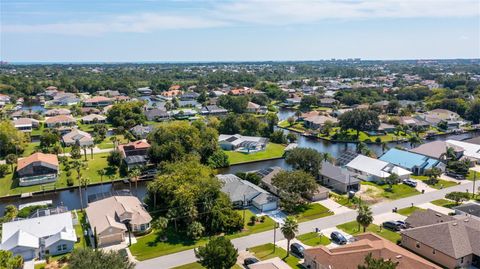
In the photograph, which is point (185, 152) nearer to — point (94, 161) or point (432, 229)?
point (94, 161)

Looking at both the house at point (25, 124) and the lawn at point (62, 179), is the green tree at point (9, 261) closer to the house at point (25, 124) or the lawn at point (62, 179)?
the lawn at point (62, 179)

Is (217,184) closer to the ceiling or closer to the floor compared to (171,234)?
closer to the ceiling

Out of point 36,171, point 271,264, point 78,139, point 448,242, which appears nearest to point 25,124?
point 78,139

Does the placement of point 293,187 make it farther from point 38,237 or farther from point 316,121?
point 316,121

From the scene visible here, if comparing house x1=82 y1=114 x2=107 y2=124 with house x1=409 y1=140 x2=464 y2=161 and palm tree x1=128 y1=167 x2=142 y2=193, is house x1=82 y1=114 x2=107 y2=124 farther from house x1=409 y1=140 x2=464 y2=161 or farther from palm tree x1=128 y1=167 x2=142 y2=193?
house x1=409 y1=140 x2=464 y2=161

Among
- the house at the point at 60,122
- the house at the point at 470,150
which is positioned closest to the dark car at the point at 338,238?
the house at the point at 470,150

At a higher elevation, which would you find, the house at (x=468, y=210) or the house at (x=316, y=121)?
the house at (x=316, y=121)

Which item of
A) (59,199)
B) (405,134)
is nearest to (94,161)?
(59,199)
